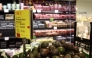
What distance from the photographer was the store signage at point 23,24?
175cm

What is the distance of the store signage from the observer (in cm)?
175

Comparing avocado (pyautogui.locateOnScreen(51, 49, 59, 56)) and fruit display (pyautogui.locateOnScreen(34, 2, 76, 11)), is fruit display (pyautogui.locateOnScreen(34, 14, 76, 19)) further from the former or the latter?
avocado (pyautogui.locateOnScreen(51, 49, 59, 56))

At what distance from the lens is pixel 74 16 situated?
590cm

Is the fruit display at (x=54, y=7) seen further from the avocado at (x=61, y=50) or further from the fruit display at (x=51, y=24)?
the avocado at (x=61, y=50)

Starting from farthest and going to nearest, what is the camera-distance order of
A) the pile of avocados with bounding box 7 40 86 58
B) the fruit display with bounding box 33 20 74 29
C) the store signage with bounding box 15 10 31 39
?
the fruit display with bounding box 33 20 74 29 → the store signage with bounding box 15 10 31 39 → the pile of avocados with bounding box 7 40 86 58

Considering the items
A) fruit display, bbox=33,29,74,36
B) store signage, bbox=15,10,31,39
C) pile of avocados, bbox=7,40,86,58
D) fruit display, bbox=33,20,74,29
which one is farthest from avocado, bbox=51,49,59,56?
fruit display, bbox=33,29,74,36

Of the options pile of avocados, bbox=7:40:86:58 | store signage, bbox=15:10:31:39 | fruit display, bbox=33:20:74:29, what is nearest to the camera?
pile of avocados, bbox=7:40:86:58

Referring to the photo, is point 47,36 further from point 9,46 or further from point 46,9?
point 9,46

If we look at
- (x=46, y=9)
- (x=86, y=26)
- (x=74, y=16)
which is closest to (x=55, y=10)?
(x=46, y=9)

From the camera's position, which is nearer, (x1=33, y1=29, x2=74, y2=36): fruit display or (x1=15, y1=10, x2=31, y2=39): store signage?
(x1=15, y1=10, x2=31, y2=39): store signage

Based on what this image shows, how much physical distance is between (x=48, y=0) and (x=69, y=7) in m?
0.77

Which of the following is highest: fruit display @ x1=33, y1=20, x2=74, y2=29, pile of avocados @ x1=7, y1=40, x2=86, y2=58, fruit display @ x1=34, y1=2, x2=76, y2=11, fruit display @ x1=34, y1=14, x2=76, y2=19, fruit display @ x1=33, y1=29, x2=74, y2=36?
fruit display @ x1=34, y1=2, x2=76, y2=11

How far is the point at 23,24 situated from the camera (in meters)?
1.83

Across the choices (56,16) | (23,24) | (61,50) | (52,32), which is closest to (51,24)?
(52,32)
